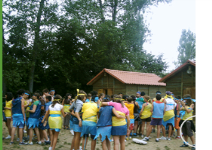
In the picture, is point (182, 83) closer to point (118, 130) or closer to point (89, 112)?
point (118, 130)

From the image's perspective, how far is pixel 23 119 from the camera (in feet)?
23.2

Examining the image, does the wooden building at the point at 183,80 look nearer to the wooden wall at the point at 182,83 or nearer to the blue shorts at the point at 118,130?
the wooden wall at the point at 182,83

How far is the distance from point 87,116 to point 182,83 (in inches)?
459

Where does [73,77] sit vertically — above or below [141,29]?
below

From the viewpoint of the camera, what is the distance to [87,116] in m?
5.56

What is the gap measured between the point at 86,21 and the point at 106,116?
77.1ft

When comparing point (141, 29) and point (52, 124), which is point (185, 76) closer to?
point (52, 124)

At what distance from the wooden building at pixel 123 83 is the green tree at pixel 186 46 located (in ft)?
72.5

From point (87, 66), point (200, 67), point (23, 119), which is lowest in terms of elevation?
point (23, 119)

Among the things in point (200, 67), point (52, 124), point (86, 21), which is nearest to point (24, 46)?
point (86, 21)

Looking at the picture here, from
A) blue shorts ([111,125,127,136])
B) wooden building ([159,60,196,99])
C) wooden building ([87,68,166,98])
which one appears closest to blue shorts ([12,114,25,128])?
blue shorts ([111,125,127,136])

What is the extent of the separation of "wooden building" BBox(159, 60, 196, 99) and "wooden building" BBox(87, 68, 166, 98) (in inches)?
184

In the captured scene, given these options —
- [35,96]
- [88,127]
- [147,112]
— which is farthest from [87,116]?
[147,112]

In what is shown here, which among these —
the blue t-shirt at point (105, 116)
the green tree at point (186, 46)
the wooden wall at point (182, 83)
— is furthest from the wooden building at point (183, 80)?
the green tree at point (186, 46)
